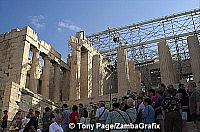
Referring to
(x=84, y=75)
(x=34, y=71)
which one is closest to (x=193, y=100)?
(x=34, y=71)

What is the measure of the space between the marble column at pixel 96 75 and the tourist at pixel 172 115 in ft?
60.9

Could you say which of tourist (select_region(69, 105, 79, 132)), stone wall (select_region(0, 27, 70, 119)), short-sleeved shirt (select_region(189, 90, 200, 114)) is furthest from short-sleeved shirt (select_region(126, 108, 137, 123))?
stone wall (select_region(0, 27, 70, 119))

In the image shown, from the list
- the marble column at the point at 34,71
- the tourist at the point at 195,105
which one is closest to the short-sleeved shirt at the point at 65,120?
the tourist at the point at 195,105

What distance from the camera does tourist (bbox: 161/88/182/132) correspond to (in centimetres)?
955

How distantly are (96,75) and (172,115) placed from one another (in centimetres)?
2032

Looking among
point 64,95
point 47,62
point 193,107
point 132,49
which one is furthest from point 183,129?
point 132,49

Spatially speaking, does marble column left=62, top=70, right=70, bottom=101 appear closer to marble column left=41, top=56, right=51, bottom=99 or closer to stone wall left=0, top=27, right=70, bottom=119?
stone wall left=0, top=27, right=70, bottom=119

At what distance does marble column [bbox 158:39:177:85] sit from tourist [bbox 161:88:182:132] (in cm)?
1623

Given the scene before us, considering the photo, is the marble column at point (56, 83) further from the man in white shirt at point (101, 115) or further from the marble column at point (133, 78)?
the man in white shirt at point (101, 115)

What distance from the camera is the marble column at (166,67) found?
26.0 m

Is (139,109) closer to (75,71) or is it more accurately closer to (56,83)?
(75,71)

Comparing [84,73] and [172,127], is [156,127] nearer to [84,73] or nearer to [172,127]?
[172,127]

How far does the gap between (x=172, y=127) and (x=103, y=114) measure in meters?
2.84

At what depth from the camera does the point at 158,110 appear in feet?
35.1
